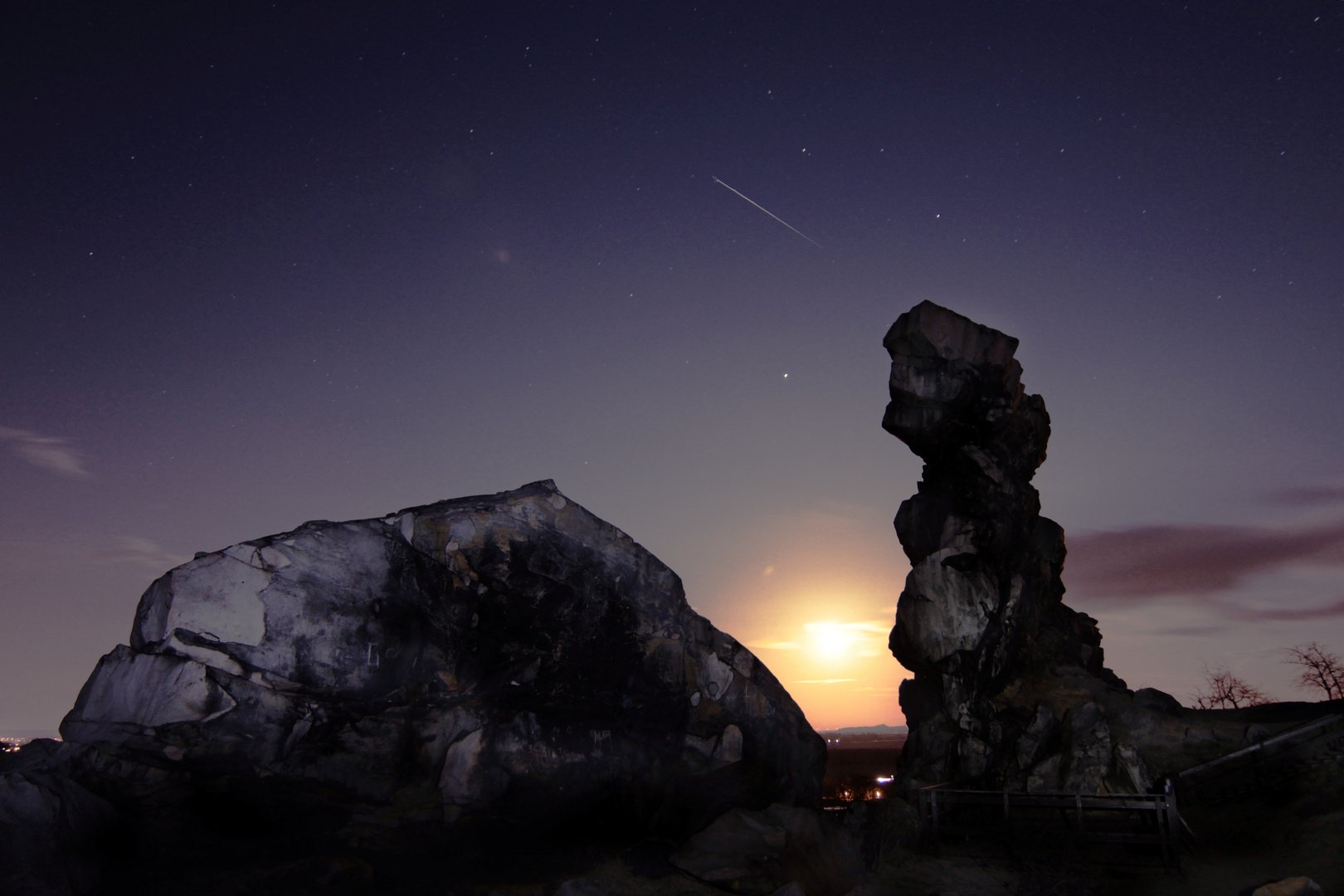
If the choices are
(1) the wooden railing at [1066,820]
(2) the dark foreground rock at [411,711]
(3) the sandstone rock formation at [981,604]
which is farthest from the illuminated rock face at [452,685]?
(3) the sandstone rock formation at [981,604]

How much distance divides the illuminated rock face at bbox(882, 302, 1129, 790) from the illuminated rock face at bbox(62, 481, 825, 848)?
10.8 meters

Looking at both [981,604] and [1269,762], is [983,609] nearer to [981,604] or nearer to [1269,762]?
[981,604]

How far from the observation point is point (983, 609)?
25.9m

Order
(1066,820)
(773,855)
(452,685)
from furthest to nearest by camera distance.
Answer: (1066,820)
(773,855)
(452,685)

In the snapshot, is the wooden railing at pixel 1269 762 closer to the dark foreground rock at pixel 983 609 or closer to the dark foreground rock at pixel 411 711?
the dark foreground rock at pixel 983 609

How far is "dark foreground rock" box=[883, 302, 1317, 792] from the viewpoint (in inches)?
943

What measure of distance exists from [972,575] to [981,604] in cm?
110

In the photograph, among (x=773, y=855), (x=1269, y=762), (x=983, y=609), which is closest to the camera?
(x=773, y=855)

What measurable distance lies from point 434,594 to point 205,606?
3512mm

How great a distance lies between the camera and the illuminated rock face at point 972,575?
24828mm

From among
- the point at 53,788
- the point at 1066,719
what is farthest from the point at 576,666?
the point at 1066,719

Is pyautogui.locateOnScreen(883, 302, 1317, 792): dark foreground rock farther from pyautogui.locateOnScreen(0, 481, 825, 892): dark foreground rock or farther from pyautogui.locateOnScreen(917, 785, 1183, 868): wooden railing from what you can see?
pyautogui.locateOnScreen(0, 481, 825, 892): dark foreground rock

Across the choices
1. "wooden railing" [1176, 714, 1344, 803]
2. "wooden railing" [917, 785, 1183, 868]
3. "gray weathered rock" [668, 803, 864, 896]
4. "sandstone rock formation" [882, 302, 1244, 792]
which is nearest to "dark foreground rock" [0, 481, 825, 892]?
"gray weathered rock" [668, 803, 864, 896]

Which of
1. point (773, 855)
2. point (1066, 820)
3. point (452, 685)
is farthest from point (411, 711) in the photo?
point (1066, 820)
